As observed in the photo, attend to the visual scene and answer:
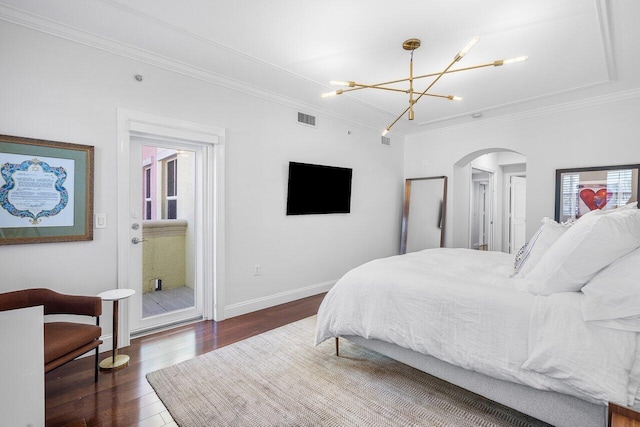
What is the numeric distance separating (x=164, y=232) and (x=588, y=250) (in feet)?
11.8

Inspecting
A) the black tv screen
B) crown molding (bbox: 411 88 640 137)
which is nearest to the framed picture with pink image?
crown molding (bbox: 411 88 640 137)

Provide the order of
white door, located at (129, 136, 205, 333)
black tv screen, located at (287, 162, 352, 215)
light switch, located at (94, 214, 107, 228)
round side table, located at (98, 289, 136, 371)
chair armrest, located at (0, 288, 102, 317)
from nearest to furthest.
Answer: chair armrest, located at (0, 288, 102, 317) → round side table, located at (98, 289, 136, 371) → light switch, located at (94, 214, 107, 228) → white door, located at (129, 136, 205, 333) → black tv screen, located at (287, 162, 352, 215)

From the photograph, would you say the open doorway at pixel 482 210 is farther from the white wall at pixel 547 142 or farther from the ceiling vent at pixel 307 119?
the ceiling vent at pixel 307 119

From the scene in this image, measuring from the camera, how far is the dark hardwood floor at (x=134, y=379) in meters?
1.86

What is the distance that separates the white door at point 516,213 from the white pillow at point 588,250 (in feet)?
20.8

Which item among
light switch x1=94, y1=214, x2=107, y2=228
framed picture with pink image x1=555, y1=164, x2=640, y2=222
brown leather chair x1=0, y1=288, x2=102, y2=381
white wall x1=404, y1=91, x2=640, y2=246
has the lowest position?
brown leather chair x1=0, y1=288, x2=102, y2=381

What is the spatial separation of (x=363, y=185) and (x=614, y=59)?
3175 mm

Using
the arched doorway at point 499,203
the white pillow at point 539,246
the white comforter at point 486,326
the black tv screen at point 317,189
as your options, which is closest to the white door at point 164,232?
the black tv screen at point 317,189

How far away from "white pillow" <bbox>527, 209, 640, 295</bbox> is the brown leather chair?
283cm

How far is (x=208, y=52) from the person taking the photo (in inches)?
Answer: 112

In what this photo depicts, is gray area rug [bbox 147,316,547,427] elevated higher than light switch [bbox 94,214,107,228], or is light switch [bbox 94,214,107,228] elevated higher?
light switch [bbox 94,214,107,228]

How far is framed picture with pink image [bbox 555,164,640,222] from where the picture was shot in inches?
147

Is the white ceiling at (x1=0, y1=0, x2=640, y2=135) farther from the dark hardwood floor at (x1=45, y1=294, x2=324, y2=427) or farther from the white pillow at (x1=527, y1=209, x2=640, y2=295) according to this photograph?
the dark hardwood floor at (x1=45, y1=294, x2=324, y2=427)

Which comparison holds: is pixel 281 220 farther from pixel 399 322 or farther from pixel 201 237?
pixel 399 322
